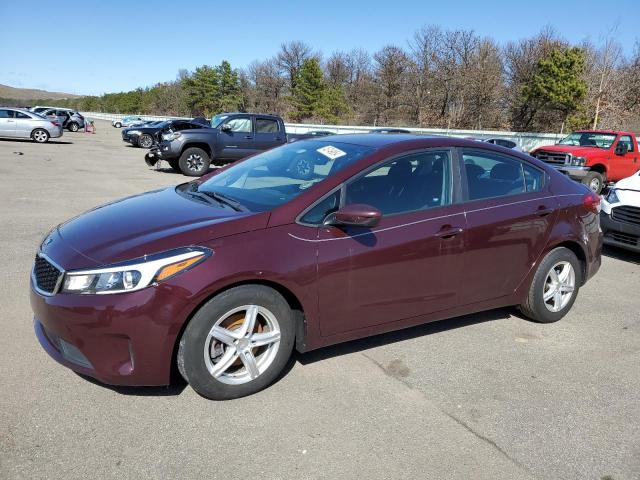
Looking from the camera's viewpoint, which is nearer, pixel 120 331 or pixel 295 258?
pixel 120 331

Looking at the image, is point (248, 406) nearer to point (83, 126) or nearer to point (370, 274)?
point (370, 274)

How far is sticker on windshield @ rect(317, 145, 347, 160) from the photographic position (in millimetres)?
3777

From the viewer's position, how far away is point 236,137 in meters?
15.7

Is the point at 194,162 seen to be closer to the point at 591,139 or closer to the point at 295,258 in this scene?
the point at 591,139

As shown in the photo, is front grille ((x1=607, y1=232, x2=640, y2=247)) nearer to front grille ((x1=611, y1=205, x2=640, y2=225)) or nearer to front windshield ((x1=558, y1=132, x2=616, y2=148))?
front grille ((x1=611, y1=205, x2=640, y2=225))

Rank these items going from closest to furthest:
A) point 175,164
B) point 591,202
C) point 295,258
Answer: point 295,258 < point 591,202 < point 175,164

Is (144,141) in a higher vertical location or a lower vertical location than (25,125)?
lower

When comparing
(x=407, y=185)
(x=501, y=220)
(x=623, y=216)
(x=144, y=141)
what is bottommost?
(x=144, y=141)

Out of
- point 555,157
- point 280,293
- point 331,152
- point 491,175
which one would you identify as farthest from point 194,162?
point 280,293

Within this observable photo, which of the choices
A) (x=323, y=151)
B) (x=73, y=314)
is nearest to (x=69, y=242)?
(x=73, y=314)

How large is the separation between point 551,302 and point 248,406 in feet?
9.82

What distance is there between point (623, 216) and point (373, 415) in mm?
5819

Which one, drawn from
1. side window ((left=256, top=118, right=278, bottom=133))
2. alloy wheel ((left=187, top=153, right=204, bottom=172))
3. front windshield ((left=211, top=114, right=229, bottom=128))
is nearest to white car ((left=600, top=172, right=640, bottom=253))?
side window ((left=256, top=118, right=278, bottom=133))

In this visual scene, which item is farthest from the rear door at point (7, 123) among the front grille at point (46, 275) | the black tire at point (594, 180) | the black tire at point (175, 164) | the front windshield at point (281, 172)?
the front grille at point (46, 275)
